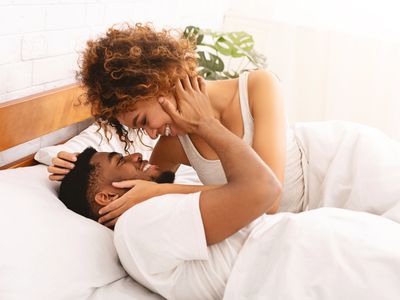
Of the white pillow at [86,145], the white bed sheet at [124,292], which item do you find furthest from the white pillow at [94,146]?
the white bed sheet at [124,292]

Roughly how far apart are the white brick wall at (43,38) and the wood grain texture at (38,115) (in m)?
0.06

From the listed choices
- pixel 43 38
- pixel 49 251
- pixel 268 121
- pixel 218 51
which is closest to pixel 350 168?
pixel 268 121

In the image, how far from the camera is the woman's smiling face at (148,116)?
5.38 feet

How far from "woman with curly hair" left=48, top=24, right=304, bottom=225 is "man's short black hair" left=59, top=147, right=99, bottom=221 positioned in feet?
0.19

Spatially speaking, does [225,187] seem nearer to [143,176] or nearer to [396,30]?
[143,176]

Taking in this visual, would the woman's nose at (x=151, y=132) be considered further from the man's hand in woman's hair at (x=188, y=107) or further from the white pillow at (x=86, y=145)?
the white pillow at (x=86, y=145)

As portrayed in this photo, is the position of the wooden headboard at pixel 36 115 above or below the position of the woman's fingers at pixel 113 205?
above

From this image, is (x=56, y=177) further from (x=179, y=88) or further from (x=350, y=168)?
(x=350, y=168)

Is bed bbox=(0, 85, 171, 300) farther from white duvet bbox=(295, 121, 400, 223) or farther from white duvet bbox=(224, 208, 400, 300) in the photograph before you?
white duvet bbox=(295, 121, 400, 223)

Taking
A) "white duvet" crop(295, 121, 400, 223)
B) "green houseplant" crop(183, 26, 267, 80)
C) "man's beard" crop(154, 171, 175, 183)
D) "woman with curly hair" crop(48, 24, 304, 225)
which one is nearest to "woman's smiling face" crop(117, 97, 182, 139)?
"woman with curly hair" crop(48, 24, 304, 225)

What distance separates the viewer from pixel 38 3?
1908mm

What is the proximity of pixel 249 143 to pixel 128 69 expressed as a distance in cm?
44

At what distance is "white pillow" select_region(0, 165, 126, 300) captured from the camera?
129cm

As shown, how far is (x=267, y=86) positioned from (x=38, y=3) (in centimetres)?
79
